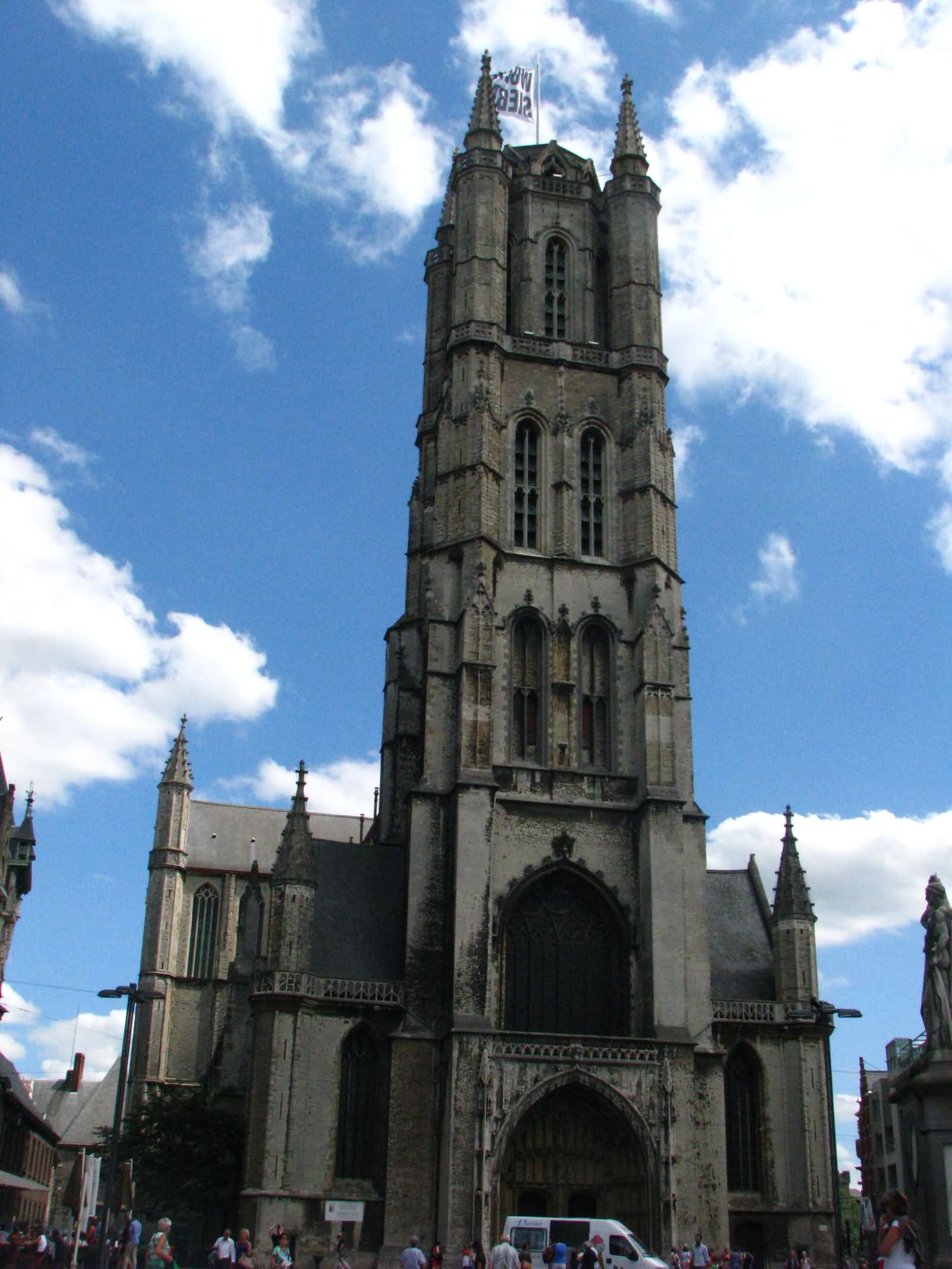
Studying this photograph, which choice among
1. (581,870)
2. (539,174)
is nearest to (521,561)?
(581,870)

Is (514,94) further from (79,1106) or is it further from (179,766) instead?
(79,1106)

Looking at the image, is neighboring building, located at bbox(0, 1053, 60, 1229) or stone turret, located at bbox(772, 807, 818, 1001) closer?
stone turret, located at bbox(772, 807, 818, 1001)

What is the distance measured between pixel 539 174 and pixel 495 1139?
Answer: 3373cm

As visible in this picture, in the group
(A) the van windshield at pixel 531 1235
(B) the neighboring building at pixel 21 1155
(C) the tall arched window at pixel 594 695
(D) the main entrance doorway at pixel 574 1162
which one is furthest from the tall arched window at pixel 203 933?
(A) the van windshield at pixel 531 1235

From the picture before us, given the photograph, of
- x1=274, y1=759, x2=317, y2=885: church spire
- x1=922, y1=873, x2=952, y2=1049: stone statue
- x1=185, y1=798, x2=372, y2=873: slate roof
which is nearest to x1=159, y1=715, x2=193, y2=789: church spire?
x1=185, y1=798, x2=372, y2=873: slate roof

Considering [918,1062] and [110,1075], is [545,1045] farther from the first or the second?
[110,1075]

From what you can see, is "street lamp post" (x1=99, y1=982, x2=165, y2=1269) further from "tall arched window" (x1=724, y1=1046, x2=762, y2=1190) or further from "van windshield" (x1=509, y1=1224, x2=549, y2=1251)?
"tall arched window" (x1=724, y1=1046, x2=762, y2=1190)

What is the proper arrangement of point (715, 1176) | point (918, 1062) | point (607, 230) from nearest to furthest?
point (918, 1062), point (715, 1176), point (607, 230)

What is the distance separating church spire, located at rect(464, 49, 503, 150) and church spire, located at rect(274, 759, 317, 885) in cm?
2505

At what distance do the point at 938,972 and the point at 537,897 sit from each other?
1971 centimetres

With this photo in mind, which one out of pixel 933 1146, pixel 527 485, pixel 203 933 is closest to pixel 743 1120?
pixel 527 485

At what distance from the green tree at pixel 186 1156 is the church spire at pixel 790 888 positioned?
55.4ft

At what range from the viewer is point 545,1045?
114 feet

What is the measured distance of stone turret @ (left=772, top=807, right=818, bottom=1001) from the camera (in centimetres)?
3866
